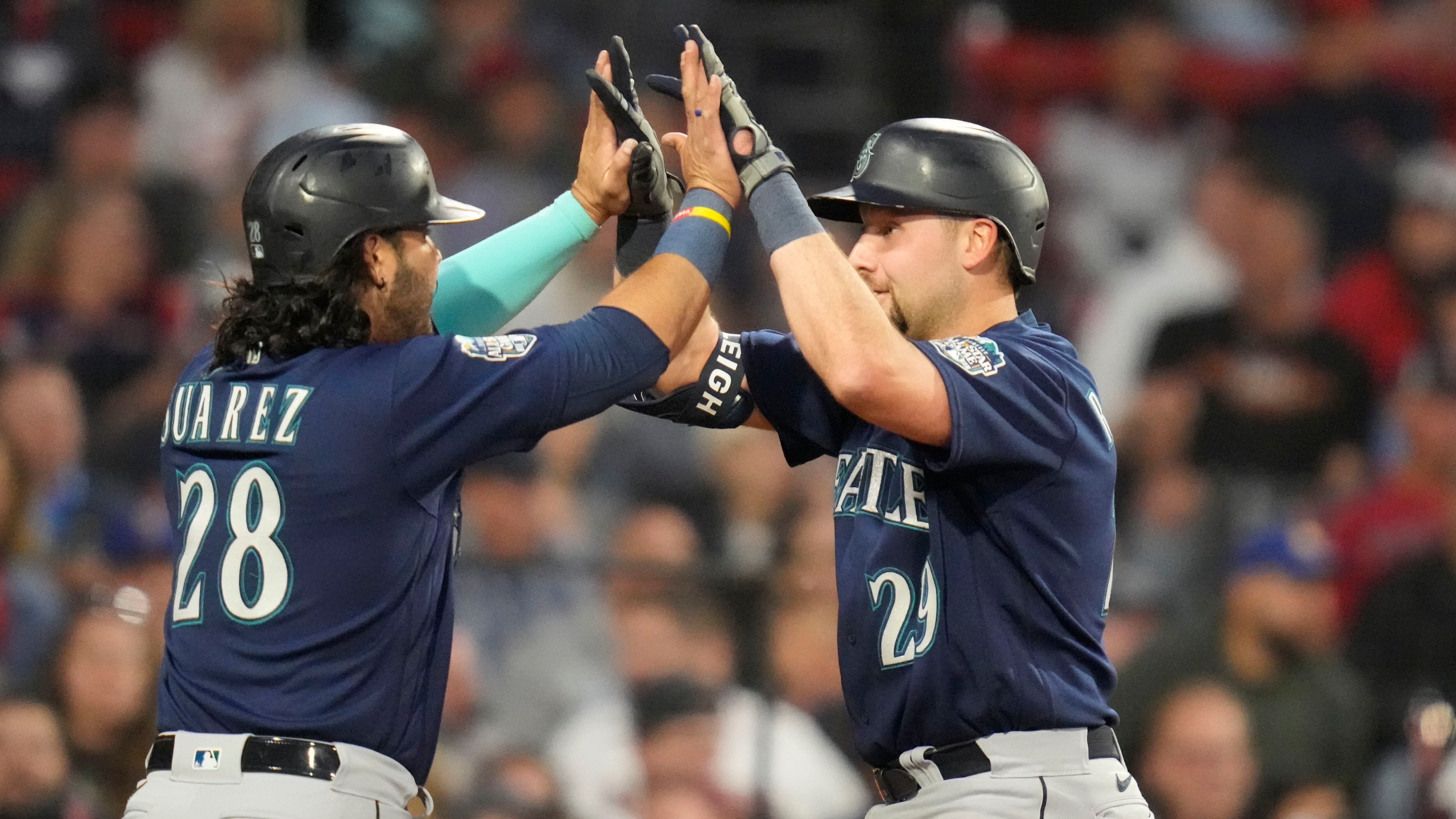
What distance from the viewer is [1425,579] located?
6.21 meters

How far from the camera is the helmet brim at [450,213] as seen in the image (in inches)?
125

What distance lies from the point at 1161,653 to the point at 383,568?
10.6 ft

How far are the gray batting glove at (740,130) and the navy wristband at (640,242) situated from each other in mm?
315

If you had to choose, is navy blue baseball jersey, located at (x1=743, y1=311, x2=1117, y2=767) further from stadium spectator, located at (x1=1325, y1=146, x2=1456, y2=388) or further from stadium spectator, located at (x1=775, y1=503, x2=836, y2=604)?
stadium spectator, located at (x1=1325, y1=146, x2=1456, y2=388)

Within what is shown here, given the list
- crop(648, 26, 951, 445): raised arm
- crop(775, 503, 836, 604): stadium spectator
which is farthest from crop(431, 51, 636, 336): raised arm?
crop(775, 503, 836, 604): stadium spectator

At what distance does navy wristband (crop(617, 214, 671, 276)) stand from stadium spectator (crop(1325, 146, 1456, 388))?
16.4 feet

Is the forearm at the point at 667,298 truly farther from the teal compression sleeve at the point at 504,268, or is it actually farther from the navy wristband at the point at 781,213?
the teal compression sleeve at the point at 504,268

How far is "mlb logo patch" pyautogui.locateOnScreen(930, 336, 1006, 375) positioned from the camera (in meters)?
3.12

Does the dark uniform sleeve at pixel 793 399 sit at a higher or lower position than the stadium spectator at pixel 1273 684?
higher

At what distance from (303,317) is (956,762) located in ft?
4.87

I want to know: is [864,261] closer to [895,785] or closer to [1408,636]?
[895,785]

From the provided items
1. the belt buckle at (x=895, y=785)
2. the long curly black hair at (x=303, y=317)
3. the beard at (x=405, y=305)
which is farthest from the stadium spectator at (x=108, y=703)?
the belt buckle at (x=895, y=785)

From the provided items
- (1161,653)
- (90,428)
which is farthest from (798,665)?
(90,428)

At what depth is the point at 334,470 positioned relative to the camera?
2.94m
